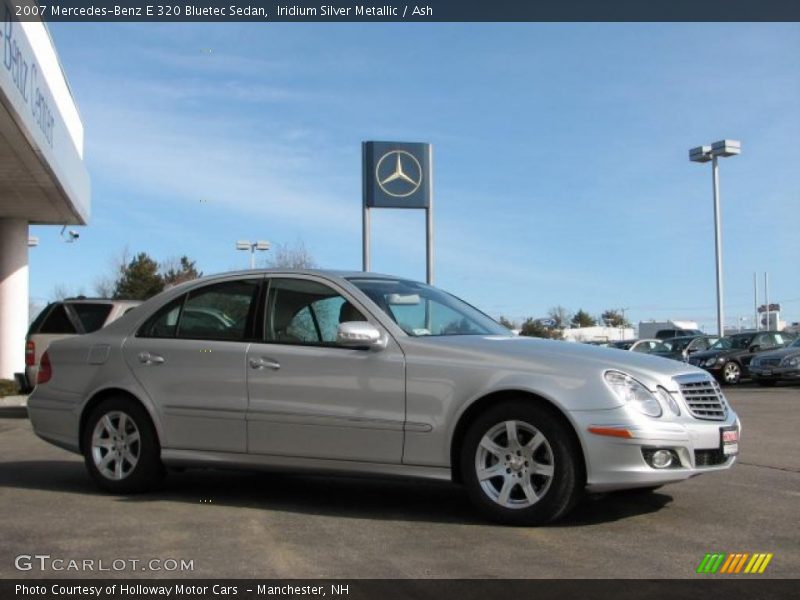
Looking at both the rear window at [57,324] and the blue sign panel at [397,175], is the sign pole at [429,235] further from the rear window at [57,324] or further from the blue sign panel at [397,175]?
the rear window at [57,324]

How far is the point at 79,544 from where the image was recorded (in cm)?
502

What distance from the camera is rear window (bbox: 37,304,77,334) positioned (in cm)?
1354

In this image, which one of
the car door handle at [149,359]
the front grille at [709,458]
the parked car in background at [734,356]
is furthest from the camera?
the parked car in background at [734,356]

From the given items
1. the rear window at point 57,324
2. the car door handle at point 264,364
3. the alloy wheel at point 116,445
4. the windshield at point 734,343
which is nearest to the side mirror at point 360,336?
the car door handle at point 264,364

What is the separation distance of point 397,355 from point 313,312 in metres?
0.83

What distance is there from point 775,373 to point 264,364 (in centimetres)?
1899

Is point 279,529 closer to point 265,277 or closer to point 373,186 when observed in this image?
point 265,277

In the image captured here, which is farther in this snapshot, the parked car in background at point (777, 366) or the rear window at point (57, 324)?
the parked car in background at point (777, 366)

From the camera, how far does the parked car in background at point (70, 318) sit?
13.4 m

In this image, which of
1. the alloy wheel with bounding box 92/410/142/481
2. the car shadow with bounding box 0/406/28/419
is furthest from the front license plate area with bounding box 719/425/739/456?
the car shadow with bounding box 0/406/28/419

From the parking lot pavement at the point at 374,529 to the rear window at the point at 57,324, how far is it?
623cm

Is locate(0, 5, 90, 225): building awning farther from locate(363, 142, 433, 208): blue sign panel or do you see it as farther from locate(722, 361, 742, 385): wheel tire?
locate(722, 361, 742, 385): wheel tire

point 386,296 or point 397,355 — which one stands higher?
point 386,296
